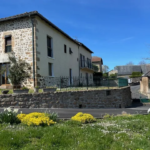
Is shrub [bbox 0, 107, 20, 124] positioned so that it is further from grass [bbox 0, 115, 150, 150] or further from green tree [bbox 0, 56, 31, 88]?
green tree [bbox 0, 56, 31, 88]

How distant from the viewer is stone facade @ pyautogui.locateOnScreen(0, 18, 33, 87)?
551 inches

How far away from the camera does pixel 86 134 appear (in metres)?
4.40

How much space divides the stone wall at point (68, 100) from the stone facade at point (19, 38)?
3.45 meters

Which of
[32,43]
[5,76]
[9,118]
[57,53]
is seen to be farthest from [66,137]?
[57,53]

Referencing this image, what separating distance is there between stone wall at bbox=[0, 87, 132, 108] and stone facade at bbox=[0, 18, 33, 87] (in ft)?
11.3

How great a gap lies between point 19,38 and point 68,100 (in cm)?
750

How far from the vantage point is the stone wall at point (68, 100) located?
10.3m

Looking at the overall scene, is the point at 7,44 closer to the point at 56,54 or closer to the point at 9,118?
the point at 56,54

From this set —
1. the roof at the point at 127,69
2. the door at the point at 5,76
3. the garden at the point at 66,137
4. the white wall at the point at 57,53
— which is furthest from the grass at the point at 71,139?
the roof at the point at 127,69

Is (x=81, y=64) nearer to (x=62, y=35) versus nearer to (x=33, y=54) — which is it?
(x=62, y=35)

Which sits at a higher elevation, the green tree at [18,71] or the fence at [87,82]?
the green tree at [18,71]

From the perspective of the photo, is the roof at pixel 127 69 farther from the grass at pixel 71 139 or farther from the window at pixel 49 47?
the grass at pixel 71 139

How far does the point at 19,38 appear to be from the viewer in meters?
14.4

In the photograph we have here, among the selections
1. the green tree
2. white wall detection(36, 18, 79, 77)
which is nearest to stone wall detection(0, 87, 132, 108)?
the green tree
